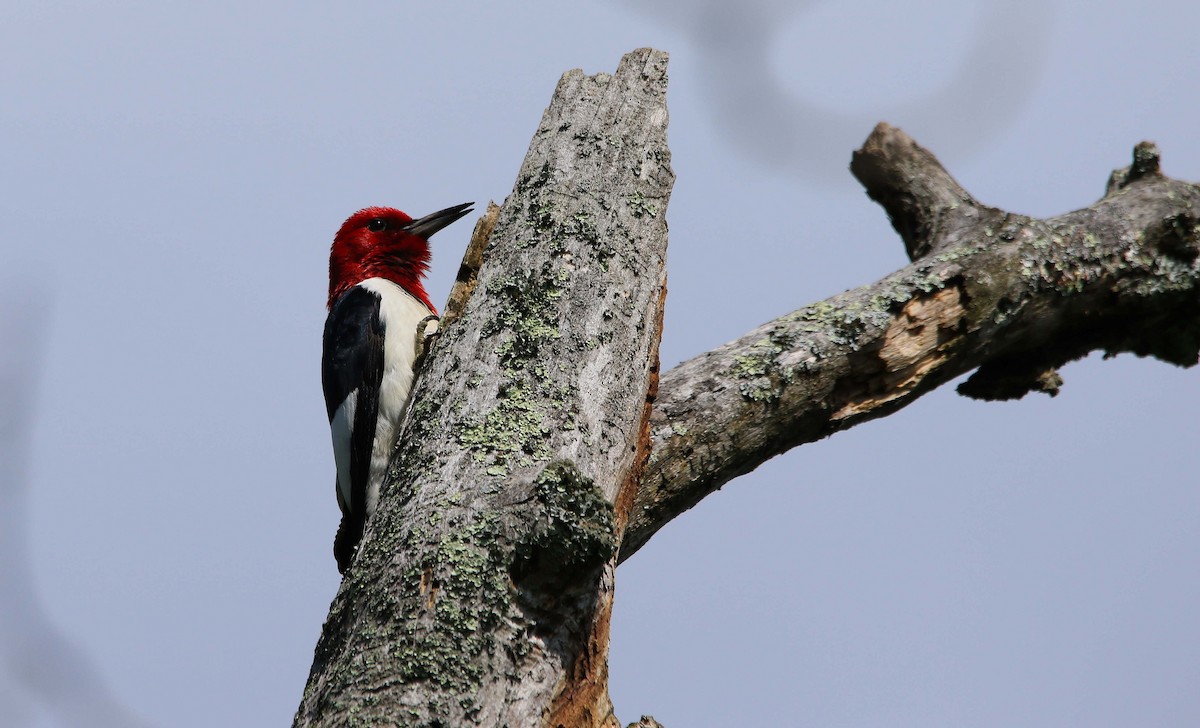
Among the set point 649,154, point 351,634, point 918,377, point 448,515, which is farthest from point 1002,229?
point 351,634

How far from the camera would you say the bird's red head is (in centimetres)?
464

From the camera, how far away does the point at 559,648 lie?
176 cm

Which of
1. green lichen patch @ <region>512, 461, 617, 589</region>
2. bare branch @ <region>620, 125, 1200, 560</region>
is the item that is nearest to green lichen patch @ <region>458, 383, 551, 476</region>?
green lichen patch @ <region>512, 461, 617, 589</region>

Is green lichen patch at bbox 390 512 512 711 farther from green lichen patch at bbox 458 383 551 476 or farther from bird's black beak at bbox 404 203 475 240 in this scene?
bird's black beak at bbox 404 203 475 240

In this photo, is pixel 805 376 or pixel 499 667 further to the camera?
pixel 805 376

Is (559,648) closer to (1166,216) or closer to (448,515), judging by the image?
(448,515)

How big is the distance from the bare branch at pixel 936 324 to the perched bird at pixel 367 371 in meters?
1.20

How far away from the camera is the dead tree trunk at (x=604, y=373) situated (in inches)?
67.4

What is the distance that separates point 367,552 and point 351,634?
157 millimetres

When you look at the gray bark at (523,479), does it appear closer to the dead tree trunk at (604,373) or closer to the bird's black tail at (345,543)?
the dead tree trunk at (604,373)

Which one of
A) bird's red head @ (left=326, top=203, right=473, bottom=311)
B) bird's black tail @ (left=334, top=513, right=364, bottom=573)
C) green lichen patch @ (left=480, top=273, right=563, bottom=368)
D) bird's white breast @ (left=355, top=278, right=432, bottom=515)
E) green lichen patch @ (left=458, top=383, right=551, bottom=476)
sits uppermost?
bird's red head @ (left=326, top=203, right=473, bottom=311)

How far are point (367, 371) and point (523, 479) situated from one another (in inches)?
81.7

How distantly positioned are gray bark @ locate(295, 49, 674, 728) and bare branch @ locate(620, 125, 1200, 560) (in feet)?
1.21

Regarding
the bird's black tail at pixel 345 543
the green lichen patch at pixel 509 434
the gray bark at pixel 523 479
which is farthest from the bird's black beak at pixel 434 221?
the green lichen patch at pixel 509 434
